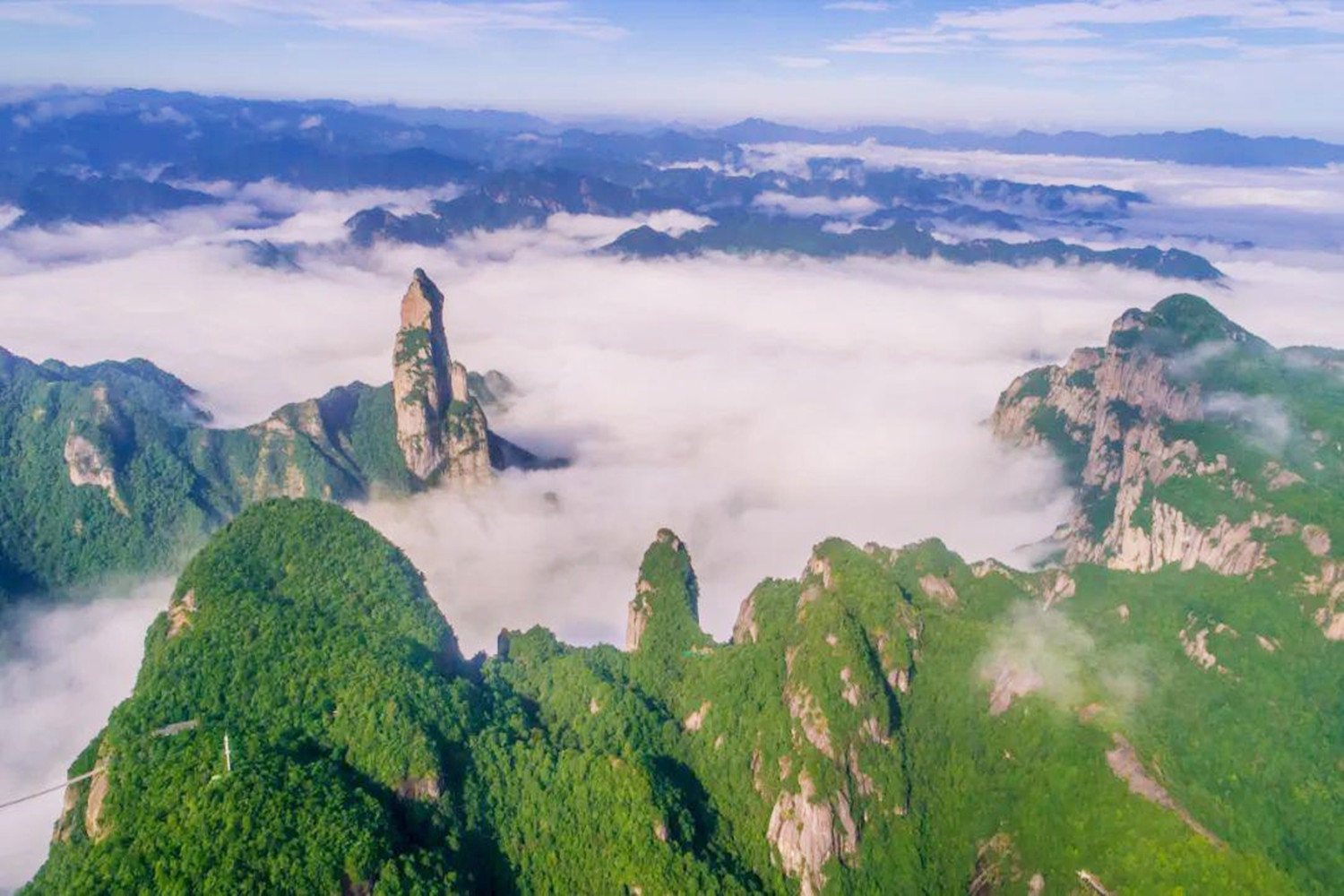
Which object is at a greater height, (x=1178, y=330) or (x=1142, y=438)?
(x=1178, y=330)

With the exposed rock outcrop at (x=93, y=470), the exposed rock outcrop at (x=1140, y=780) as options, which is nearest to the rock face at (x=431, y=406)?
the exposed rock outcrop at (x=93, y=470)

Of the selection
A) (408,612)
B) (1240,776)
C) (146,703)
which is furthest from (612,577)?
(1240,776)

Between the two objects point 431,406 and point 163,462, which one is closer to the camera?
point 163,462

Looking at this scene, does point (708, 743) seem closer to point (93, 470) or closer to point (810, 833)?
point (810, 833)

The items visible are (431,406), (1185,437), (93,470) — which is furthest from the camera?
(431,406)

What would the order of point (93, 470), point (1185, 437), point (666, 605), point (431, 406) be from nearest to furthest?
1. point (666, 605)
2. point (1185, 437)
3. point (93, 470)
4. point (431, 406)

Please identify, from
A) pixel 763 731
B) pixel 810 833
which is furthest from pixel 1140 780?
pixel 763 731

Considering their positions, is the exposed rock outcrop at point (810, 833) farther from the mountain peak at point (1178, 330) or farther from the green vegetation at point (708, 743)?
the mountain peak at point (1178, 330)

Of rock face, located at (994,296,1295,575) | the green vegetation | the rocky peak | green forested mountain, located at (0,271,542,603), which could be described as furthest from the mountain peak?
green forested mountain, located at (0,271,542,603)

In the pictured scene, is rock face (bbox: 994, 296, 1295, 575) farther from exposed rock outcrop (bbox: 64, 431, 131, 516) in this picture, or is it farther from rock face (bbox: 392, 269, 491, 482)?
exposed rock outcrop (bbox: 64, 431, 131, 516)
